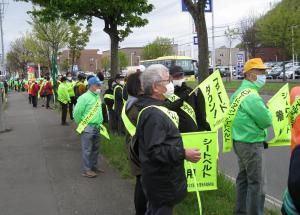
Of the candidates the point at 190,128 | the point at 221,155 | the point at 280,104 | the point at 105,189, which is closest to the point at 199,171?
the point at 190,128

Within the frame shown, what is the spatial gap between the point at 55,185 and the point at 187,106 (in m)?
3.31

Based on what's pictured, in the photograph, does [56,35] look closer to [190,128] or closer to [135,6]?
[135,6]

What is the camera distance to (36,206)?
21.3ft

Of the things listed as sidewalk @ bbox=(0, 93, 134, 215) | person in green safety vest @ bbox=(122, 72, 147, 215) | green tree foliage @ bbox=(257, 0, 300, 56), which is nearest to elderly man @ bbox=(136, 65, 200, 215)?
person in green safety vest @ bbox=(122, 72, 147, 215)

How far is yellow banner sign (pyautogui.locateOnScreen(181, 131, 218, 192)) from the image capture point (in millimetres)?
4742

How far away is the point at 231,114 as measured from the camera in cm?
530

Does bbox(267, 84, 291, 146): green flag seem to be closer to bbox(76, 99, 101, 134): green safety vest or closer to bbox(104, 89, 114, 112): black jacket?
bbox(76, 99, 101, 134): green safety vest

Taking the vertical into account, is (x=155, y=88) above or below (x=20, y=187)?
above

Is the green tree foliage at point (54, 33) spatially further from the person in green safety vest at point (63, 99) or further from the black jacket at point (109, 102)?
the black jacket at point (109, 102)

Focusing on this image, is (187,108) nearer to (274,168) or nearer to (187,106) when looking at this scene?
(187,106)

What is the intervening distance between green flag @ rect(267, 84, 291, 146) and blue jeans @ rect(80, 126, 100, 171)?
11.4ft

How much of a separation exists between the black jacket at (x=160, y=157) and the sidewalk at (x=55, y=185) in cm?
230

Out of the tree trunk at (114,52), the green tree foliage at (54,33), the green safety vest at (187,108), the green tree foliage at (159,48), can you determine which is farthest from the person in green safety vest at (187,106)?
the green tree foliage at (159,48)

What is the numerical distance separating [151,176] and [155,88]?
747 mm
